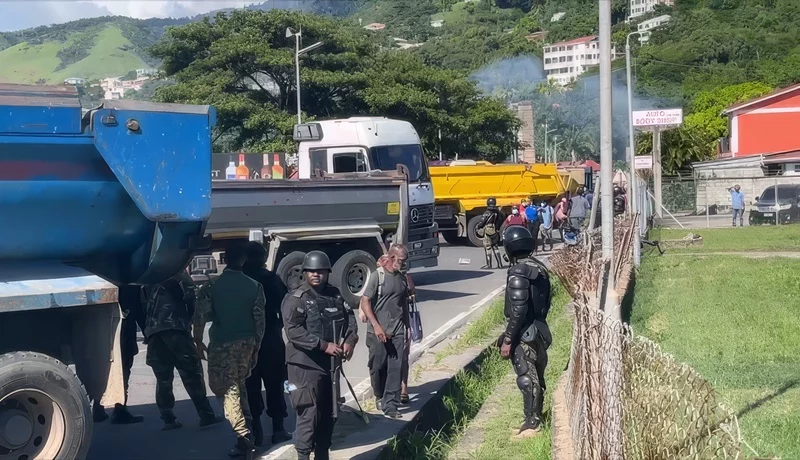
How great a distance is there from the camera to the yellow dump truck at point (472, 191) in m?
29.3

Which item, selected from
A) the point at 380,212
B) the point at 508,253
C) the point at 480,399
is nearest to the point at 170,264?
the point at 508,253

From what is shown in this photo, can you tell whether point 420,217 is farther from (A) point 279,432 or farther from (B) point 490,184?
(B) point 490,184

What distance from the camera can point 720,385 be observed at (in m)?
8.55

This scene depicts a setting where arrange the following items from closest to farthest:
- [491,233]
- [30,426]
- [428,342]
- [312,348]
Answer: [30,426], [312,348], [428,342], [491,233]

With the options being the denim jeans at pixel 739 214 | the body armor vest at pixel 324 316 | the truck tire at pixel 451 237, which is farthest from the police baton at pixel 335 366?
the denim jeans at pixel 739 214

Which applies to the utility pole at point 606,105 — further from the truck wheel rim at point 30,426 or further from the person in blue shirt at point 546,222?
the person in blue shirt at point 546,222

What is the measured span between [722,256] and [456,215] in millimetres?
9046

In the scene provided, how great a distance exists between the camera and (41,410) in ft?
20.5

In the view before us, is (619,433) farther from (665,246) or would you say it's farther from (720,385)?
(665,246)

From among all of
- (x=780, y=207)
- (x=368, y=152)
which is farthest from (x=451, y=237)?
(x=780, y=207)

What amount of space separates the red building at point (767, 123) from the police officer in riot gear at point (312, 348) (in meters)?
51.7

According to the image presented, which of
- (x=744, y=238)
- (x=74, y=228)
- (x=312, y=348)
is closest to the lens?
(x=312, y=348)

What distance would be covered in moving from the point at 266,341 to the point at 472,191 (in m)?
22.3

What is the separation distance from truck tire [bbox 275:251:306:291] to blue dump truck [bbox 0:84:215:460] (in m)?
6.49
